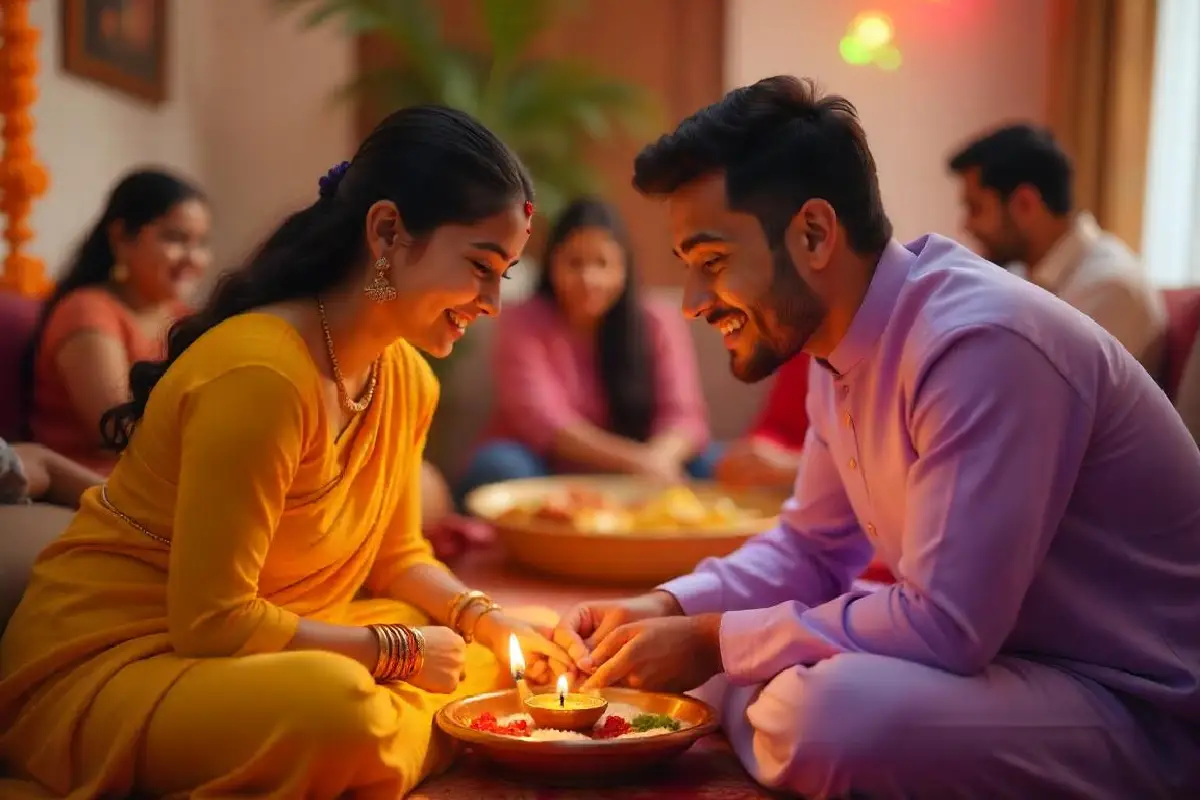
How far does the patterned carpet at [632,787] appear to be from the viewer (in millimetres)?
1554

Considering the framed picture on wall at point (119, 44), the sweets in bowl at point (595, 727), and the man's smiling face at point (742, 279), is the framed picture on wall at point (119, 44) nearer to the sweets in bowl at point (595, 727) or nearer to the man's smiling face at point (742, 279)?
the man's smiling face at point (742, 279)

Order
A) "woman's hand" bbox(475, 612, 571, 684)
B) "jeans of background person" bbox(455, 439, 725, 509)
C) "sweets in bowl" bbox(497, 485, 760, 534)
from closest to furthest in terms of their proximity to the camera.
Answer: "woman's hand" bbox(475, 612, 571, 684) < "sweets in bowl" bbox(497, 485, 760, 534) < "jeans of background person" bbox(455, 439, 725, 509)

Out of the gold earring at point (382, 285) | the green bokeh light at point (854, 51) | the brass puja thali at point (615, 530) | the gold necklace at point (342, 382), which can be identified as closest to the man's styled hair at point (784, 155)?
the gold earring at point (382, 285)

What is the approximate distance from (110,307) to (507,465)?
1.25 meters

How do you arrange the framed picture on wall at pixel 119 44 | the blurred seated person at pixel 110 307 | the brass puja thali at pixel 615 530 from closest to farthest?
the brass puja thali at pixel 615 530 → the blurred seated person at pixel 110 307 → the framed picture on wall at pixel 119 44

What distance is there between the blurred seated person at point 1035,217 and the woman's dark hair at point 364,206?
88.3 inches

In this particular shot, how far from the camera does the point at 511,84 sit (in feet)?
16.9

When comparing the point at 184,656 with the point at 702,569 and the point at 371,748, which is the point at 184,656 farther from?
the point at 702,569

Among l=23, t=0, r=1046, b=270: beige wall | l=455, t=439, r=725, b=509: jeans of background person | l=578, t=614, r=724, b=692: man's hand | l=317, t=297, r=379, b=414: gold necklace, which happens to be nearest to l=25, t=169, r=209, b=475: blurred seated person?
l=455, t=439, r=725, b=509: jeans of background person

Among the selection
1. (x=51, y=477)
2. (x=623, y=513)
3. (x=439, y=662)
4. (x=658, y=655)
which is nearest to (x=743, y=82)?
(x=623, y=513)

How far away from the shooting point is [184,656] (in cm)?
152

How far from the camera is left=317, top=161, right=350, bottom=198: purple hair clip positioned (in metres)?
1.73

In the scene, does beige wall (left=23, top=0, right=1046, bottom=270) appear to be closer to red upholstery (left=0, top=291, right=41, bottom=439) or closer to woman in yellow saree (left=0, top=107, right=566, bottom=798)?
red upholstery (left=0, top=291, right=41, bottom=439)

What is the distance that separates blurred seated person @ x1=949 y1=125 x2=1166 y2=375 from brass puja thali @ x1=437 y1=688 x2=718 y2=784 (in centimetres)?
216
